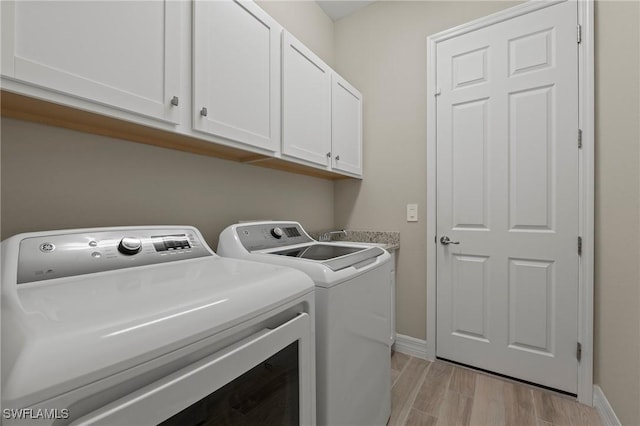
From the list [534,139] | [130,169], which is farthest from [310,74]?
[534,139]

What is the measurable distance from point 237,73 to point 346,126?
110 cm

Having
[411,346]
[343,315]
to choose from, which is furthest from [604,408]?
[343,315]

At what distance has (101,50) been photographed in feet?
2.77

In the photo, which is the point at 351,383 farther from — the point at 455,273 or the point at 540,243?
the point at 540,243

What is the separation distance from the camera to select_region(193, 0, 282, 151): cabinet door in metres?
1.12

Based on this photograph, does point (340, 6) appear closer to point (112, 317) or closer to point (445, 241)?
point (445, 241)

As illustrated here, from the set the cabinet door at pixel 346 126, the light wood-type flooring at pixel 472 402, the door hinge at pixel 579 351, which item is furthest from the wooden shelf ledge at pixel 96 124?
the door hinge at pixel 579 351

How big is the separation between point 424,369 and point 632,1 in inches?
91.7

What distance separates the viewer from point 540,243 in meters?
1.75

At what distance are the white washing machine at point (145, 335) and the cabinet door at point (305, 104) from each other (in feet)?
3.03

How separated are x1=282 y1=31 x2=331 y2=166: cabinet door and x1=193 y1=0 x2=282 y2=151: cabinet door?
0.24 ft

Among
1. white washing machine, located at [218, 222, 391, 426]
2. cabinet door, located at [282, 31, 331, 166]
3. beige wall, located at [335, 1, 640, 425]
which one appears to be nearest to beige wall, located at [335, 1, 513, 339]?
beige wall, located at [335, 1, 640, 425]

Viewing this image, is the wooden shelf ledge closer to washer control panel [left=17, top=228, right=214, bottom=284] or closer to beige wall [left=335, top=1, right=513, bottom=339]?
washer control panel [left=17, top=228, right=214, bottom=284]

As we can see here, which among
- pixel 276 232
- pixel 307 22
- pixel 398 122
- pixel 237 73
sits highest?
pixel 307 22
